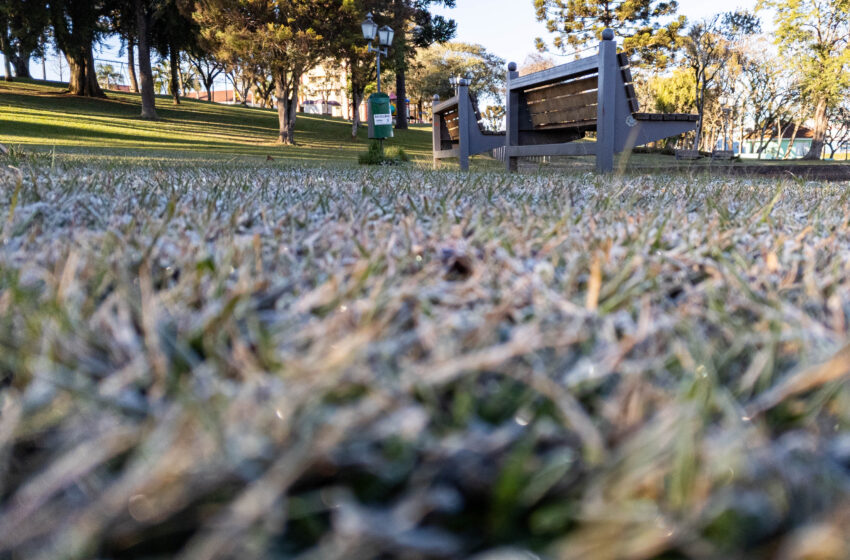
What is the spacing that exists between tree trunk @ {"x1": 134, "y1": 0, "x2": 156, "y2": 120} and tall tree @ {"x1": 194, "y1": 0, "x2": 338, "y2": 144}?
4516 millimetres

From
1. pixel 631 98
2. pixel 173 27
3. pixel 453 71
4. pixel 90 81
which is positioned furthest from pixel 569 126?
pixel 453 71

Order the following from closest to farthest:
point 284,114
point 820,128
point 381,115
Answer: point 381,115 < point 284,114 < point 820,128

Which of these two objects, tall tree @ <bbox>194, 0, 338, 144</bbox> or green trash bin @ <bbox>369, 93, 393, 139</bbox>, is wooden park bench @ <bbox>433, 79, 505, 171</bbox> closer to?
green trash bin @ <bbox>369, 93, 393, 139</bbox>

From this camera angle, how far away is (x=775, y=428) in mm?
480

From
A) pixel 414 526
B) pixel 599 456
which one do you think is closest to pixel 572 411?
pixel 599 456

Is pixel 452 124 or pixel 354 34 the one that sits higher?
pixel 354 34

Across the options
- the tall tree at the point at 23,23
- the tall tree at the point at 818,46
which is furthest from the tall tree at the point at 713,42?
the tall tree at the point at 23,23

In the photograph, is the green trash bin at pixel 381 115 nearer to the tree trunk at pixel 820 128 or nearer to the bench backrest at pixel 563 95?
the bench backrest at pixel 563 95

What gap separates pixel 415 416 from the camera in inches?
15.8

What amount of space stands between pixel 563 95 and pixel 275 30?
47.3 feet

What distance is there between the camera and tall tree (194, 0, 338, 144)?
17641mm

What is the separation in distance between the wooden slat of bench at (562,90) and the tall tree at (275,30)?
1305 centimetres

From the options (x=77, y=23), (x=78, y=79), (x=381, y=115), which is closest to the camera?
(x=381, y=115)

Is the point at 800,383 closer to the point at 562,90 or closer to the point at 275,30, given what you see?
the point at 562,90
